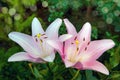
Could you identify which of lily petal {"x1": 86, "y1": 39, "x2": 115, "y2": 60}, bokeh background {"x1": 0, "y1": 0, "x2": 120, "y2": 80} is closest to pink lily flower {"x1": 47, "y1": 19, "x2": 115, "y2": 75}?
lily petal {"x1": 86, "y1": 39, "x2": 115, "y2": 60}

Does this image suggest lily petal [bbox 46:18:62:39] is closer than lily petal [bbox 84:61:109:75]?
No

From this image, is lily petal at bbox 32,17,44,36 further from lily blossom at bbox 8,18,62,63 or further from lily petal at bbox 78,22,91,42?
lily petal at bbox 78,22,91,42

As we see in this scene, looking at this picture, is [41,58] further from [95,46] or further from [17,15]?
[17,15]

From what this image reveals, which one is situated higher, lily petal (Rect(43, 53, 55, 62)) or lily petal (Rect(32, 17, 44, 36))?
lily petal (Rect(32, 17, 44, 36))

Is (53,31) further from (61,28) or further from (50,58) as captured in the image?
(61,28)

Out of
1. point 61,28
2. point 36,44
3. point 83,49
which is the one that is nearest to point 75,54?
point 83,49

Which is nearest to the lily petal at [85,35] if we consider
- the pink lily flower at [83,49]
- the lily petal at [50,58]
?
the pink lily flower at [83,49]

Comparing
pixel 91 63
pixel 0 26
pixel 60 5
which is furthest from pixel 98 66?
pixel 0 26
